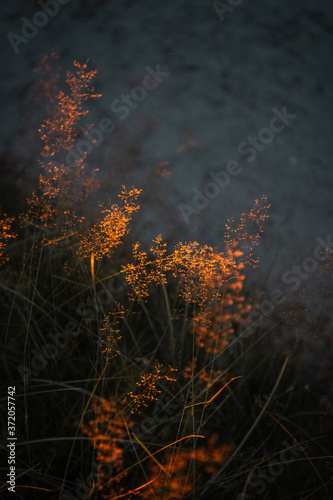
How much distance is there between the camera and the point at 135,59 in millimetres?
1013

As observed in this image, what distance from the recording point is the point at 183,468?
625mm

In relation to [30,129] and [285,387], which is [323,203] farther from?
[30,129]

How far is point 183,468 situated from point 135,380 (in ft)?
0.54

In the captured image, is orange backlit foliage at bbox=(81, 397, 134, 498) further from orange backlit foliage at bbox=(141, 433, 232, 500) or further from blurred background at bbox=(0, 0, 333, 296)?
blurred background at bbox=(0, 0, 333, 296)

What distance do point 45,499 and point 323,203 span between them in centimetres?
89

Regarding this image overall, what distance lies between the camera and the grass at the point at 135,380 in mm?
585

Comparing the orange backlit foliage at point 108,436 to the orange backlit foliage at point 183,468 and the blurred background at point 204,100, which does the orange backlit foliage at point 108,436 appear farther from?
the blurred background at point 204,100

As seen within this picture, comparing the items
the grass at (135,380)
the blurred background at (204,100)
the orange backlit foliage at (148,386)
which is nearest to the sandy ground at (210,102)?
the blurred background at (204,100)

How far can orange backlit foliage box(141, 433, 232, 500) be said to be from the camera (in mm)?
575

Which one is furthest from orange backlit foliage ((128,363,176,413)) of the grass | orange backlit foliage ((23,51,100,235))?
orange backlit foliage ((23,51,100,235))

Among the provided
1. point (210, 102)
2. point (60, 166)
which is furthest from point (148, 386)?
point (210, 102)

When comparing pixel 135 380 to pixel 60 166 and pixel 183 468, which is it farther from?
pixel 60 166

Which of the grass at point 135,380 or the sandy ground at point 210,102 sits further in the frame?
the sandy ground at point 210,102

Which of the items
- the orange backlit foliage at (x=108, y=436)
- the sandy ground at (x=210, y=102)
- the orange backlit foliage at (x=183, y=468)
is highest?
the sandy ground at (x=210, y=102)
